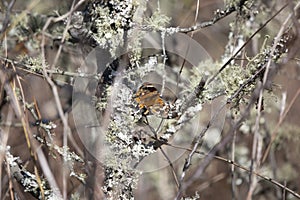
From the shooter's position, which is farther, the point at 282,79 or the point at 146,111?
the point at 282,79

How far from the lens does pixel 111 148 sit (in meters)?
1.02

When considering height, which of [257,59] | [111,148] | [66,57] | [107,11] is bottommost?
[111,148]

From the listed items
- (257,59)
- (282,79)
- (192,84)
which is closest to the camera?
(257,59)

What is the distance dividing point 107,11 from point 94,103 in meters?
0.17

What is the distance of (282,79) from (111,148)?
1.56 meters

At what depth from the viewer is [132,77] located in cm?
108

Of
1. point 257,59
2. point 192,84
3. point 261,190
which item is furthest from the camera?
point 261,190

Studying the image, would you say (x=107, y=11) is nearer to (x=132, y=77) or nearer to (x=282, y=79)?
(x=132, y=77)

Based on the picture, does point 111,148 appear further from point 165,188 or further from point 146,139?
point 165,188

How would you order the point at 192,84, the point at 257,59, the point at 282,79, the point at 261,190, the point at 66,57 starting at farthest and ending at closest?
1. the point at 261,190
2. the point at 282,79
3. the point at 66,57
4. the point at 192,84
5. the point at 257,59

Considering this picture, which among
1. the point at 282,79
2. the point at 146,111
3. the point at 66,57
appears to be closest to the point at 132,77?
the point at 146,111

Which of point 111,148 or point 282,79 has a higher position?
point 282,79

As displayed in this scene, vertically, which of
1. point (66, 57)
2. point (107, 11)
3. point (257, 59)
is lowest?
point (257, 59)

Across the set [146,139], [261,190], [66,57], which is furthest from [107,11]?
[261,190]
